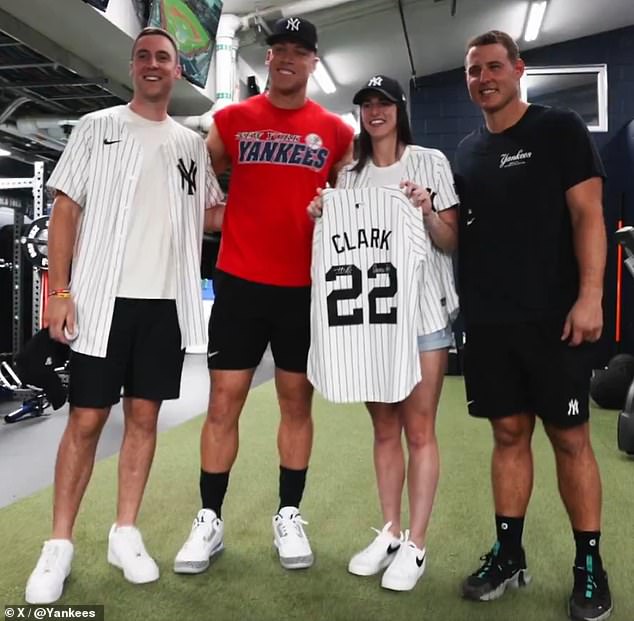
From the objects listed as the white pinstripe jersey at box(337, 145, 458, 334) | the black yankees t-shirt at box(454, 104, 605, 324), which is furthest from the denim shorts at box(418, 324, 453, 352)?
the black yankees t-shirt at box(454, 104, 605, 324)

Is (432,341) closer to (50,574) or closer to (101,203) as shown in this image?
(101,203)

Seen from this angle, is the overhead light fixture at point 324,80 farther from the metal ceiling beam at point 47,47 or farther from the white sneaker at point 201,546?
the white sneaker at point 201,546

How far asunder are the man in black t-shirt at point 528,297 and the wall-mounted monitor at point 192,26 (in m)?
3.59

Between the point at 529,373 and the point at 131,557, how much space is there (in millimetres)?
1412

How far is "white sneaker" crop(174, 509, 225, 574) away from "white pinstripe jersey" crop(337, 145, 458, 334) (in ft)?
3.33

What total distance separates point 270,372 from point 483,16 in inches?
203

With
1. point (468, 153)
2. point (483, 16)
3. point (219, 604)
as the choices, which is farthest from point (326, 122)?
point (483, 16)

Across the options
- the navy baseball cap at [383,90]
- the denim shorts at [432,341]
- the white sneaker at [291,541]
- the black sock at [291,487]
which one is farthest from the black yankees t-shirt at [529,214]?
the white sneaker at [291,541]

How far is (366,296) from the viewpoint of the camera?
2.01 meters

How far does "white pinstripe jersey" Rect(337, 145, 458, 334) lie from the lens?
2004 millimetres

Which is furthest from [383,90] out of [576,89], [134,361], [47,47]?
[576,89]

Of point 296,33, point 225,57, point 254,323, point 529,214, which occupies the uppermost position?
point 225,57

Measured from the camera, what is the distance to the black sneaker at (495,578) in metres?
1.95

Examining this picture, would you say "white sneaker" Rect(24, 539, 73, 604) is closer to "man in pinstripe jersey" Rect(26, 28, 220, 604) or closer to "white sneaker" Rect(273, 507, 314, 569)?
"man in pinstripe jersey" Rect(26, 28, 220, 604)
